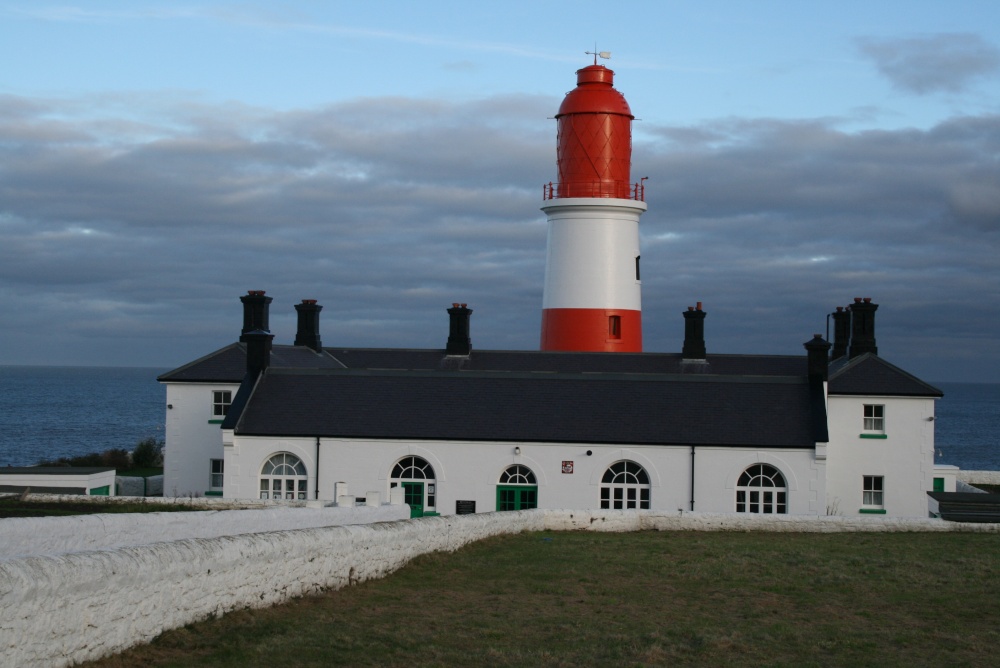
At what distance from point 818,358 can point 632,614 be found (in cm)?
1605

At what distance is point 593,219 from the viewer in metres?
30.8

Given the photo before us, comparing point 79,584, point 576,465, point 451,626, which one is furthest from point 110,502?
point 79,584

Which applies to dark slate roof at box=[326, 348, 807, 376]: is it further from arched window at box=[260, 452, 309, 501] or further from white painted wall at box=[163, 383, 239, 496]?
arched window at box=[260, 452, 309, 501]

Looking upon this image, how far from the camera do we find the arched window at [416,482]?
25.3 metres

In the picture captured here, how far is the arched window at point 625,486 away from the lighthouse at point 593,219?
682cm

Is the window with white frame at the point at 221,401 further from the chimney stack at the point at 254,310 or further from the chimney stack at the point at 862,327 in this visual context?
the chimney stack at the point at 862,327

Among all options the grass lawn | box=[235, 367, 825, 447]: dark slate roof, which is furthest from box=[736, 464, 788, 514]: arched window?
the grass lawn

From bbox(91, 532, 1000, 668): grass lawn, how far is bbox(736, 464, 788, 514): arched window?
284 inches

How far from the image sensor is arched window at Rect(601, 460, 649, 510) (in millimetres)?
24984

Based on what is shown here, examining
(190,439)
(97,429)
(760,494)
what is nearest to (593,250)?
(760,494)

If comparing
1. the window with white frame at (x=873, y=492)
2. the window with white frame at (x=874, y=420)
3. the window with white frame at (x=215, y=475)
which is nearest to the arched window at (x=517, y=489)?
the window with white frame at (x=215, y=475)

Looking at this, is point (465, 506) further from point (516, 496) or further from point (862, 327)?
point (862, 327)

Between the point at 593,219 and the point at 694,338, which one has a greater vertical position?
the point at 593,219

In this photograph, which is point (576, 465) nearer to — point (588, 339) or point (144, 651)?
point (588, 339)
